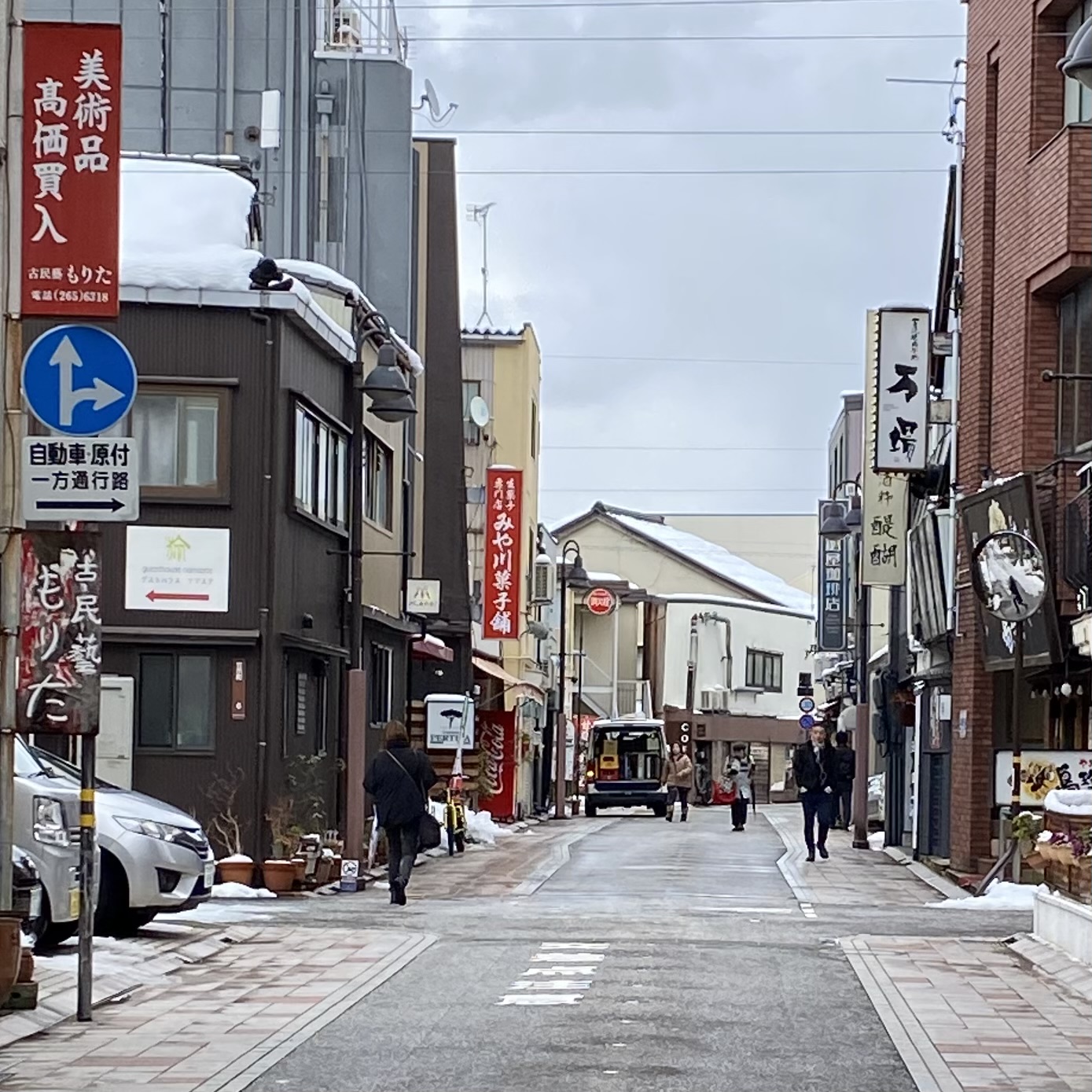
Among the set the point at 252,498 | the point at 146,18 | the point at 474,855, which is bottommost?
the point at 474,855

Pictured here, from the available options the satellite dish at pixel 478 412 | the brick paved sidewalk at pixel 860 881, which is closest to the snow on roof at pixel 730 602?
the satellite dish at pixel 478 412

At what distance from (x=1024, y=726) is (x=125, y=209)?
12.6 m

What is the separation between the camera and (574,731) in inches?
3041

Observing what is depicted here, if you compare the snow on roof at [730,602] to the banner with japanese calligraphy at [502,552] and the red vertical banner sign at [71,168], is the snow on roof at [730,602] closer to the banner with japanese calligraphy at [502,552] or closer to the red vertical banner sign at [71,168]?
the banner with japanese calligraphy at [502,552]

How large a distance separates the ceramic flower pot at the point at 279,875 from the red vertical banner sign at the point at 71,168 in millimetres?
10617

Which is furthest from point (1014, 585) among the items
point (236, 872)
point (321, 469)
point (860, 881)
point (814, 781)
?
point (321, 469)

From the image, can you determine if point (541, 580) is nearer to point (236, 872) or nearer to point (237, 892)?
point (236, 872)

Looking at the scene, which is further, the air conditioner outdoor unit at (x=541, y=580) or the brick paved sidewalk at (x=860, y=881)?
the air conditioner outdoor unit at (x=541, y=580)

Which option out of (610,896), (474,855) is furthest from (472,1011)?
(474,855)

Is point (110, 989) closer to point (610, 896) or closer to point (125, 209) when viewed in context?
point (610, 896)

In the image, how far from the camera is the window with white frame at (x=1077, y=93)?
2588 cm

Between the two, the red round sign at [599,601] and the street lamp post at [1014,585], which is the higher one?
the red round sign at [599,601]

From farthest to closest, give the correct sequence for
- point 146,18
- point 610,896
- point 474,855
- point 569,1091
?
1. point 146,18
2. point 474,855
3. point 610,896
4. point 569,1091

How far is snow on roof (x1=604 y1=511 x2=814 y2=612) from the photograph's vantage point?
101812 millimetres
